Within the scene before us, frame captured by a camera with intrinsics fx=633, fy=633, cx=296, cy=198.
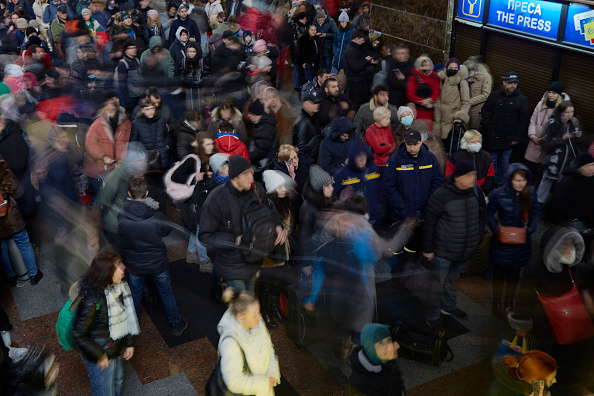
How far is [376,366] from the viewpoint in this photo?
4.81m

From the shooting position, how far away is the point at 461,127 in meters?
10.6

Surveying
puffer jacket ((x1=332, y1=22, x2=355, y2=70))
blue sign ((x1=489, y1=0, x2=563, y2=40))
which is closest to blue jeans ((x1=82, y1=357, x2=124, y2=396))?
blue sign ((x1=489, y1=0, x2=563, y2=40))

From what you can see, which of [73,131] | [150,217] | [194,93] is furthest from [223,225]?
[194,93]

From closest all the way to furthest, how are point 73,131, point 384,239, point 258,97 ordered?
point 384,239 < point 73,131 < point 258,97

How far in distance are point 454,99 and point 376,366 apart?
671cm

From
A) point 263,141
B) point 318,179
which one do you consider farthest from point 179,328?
point 263,141

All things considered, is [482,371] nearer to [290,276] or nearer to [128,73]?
[290,276]

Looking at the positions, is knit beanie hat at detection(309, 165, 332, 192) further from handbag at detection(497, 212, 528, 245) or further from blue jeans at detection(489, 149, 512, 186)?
blue jeans at detection(489, 149, 512, 186)

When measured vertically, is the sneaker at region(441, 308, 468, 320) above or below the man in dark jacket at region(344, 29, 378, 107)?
below

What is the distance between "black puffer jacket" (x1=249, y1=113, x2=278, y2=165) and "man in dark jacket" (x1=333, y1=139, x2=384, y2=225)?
1685 millimetres

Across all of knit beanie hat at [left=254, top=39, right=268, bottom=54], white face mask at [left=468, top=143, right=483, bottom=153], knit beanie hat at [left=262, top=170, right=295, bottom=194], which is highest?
knit beanie hat at [left=254, top=39, right=268, bottom=54]

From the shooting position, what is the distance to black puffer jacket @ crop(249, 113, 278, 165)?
9.02 metres

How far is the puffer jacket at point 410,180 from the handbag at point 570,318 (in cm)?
210

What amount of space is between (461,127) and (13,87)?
815 centimetres
